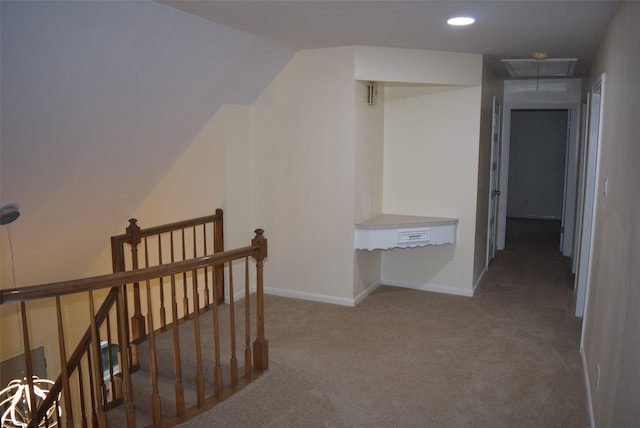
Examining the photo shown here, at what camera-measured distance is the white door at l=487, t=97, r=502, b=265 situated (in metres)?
5.66

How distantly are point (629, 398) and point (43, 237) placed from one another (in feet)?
13.2


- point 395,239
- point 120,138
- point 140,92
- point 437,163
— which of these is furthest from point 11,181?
point 437,163

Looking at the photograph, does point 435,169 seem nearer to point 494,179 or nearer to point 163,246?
point 494,179

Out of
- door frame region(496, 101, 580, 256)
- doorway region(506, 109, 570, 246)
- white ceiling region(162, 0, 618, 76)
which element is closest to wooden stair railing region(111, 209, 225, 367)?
white ceiling region(162, 0, 618, 76)

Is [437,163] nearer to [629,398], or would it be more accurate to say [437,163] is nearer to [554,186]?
[629,398]

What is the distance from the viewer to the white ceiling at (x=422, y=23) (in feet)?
9.47

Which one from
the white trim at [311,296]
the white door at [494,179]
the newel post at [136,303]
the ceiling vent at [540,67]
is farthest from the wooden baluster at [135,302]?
the white door at [494,179]

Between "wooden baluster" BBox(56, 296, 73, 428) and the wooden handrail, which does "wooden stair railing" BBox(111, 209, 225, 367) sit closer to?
the wooden handrail

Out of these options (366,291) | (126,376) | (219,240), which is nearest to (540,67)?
(366,291)

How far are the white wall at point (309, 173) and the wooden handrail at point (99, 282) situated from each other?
1566 mm

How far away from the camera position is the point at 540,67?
526cm

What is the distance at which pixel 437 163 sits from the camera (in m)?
4.87

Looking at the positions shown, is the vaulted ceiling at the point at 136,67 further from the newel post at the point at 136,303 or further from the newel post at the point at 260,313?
the newel post at the point at 260,313

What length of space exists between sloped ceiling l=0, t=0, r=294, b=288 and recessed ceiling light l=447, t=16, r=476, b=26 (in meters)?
1.42
